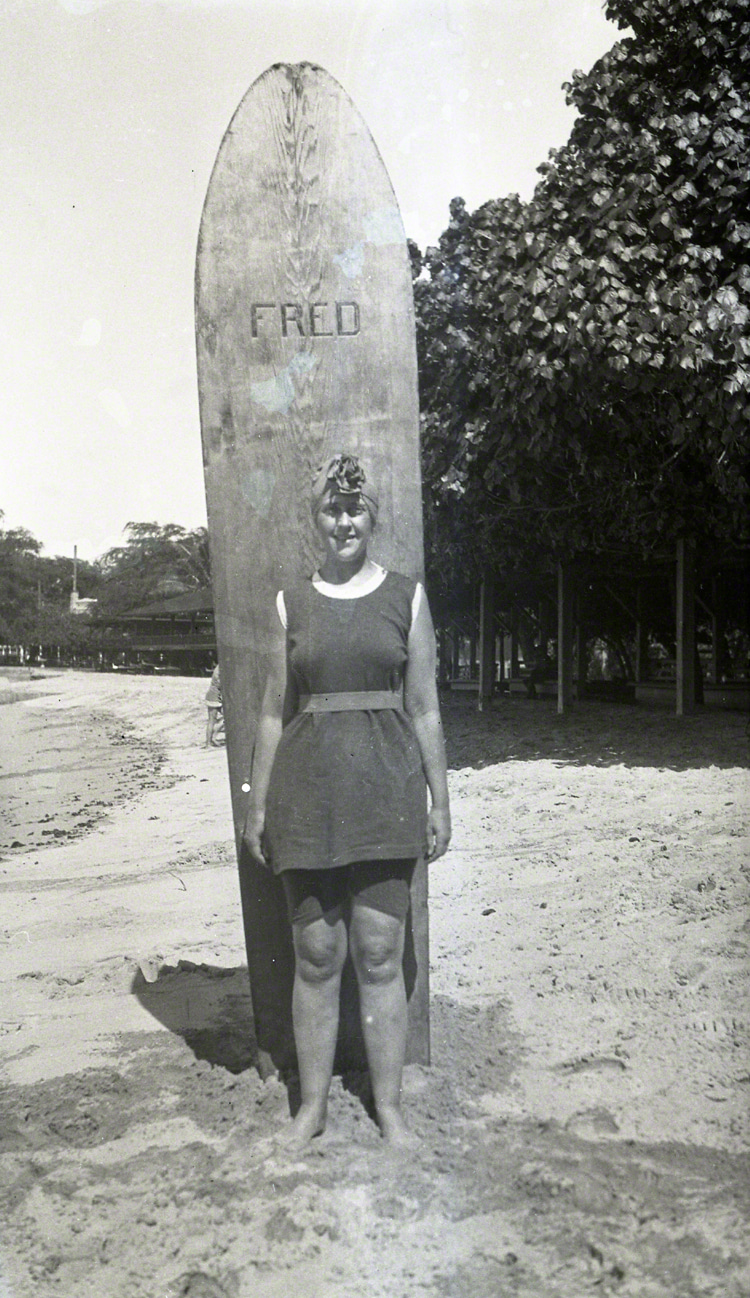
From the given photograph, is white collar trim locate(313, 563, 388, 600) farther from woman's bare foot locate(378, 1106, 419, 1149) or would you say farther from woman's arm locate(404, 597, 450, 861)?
woman's bare foot locate(378, 1106, 419, 1149)

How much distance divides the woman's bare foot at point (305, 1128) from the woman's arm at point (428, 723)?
28.6 inches

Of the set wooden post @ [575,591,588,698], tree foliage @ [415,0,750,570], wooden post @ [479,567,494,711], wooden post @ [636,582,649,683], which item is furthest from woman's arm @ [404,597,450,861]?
wooden post @ [636,582,649,683]

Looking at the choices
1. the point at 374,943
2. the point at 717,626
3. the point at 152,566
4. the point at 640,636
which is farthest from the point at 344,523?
the point at 152,566

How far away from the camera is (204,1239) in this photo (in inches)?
90.0

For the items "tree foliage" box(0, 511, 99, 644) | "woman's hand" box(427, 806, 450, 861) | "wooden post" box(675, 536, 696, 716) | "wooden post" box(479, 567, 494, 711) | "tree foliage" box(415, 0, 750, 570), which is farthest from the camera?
"tree foliage" box(0, 511, 99, 644)

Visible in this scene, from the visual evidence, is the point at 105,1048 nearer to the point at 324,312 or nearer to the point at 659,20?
the point at 324,312

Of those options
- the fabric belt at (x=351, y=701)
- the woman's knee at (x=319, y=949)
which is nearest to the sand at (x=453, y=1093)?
the woman's knee at (x=319, y=949)

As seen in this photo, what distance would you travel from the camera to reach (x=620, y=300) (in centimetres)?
656

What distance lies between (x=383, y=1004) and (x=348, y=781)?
0.60 metres

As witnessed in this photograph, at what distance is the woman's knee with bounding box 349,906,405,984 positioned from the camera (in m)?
2.60

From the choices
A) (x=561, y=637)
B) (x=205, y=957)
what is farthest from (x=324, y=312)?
(x=561, y=637)

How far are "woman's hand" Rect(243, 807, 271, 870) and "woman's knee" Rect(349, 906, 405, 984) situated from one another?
0.96ft

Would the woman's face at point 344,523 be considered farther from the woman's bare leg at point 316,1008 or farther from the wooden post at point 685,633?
the wooden post at point 685,633

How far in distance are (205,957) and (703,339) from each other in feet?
15.1
